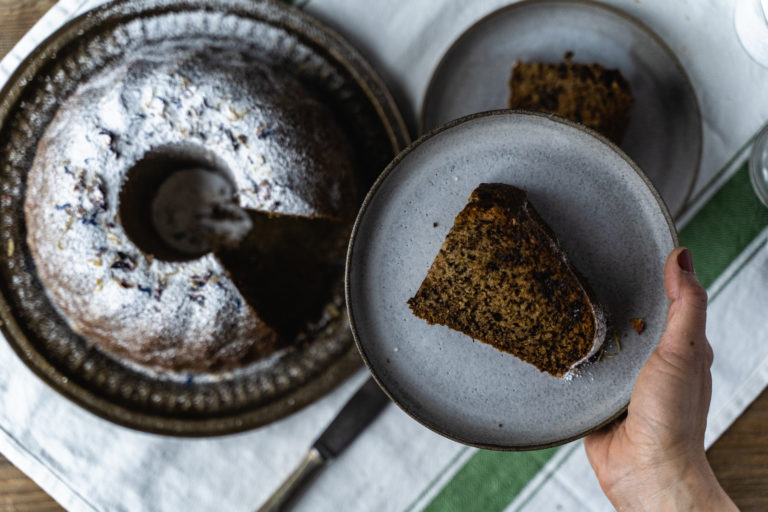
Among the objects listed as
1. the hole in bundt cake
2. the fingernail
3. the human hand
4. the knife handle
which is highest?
the fingernail

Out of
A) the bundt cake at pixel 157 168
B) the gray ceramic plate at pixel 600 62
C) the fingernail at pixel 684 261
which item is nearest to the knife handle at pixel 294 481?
the bundt cake at pixel 157 168

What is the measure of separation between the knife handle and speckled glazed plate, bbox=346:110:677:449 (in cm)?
60

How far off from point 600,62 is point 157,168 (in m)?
1.26

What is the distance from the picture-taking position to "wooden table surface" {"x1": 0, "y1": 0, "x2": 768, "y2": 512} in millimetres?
1717

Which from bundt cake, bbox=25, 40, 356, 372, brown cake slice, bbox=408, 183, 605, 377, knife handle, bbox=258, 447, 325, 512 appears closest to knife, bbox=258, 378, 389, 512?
knife handle, bbox=258, 447, 325, 512

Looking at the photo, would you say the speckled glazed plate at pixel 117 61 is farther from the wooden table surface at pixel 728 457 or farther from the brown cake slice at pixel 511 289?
the brown cake slice at pixel 511 289

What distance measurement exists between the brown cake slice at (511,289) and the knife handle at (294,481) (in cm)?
74

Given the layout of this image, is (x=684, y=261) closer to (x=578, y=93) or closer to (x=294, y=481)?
(x=578, y=93)

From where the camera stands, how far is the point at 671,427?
49.4 inches

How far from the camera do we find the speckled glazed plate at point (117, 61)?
1.65 m

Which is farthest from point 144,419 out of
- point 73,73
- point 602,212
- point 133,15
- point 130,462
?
point 602,212

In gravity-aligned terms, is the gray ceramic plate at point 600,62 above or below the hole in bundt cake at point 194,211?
above

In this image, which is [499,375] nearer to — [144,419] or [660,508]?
[660,508]

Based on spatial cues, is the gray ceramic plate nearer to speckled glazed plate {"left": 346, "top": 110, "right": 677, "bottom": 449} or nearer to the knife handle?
speckled glazed plate {"left": 346, "top": 110, "right": 677, "bottom": 449}
